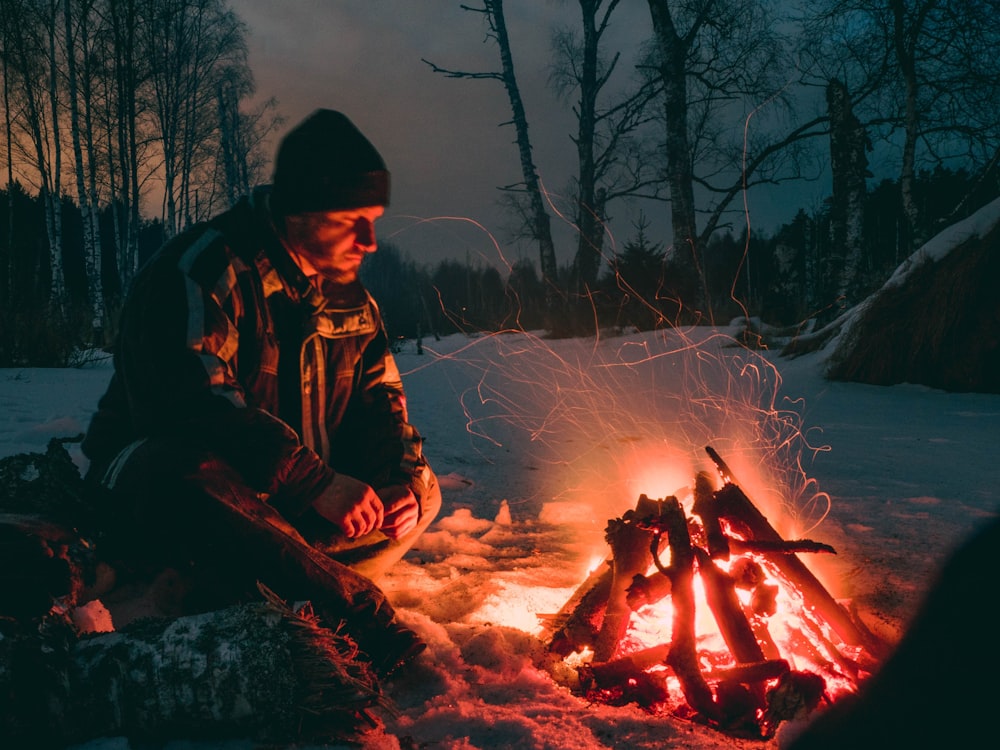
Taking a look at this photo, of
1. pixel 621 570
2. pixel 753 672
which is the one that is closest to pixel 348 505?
pixel 621 570

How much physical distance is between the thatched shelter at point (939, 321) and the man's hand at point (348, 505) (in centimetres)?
635

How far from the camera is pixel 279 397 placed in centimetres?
241

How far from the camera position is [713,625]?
6.70ft

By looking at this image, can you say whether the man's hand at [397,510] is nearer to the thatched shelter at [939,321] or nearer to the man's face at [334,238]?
the man's face at [334,238]

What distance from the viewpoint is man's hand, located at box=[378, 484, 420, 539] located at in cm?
237

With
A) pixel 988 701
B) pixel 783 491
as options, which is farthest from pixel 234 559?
pixel 783 491

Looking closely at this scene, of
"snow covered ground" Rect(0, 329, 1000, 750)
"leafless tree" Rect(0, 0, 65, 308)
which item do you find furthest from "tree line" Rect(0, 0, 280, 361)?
"snow covered ground" Rect(0, 329, 1000, 750)

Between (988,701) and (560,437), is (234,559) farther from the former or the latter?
(560,437)

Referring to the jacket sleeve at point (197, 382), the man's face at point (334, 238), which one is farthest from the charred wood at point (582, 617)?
the man's face at point (334, 238)

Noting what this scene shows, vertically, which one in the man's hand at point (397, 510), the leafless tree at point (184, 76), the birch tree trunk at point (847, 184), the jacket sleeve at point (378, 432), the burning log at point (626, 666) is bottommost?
the burning log at point (626, 666)

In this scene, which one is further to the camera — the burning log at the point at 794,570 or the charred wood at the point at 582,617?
the charred wood at the point at 582,617

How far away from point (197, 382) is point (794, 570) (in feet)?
6.56

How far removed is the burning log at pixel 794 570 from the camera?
1.90 meters

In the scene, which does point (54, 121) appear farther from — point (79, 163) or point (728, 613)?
point (728, 613)
